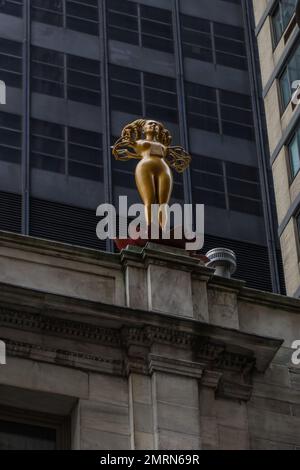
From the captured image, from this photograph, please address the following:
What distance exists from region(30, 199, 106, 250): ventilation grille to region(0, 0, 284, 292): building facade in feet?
0.20

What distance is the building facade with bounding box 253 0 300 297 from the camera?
44438 millimetres

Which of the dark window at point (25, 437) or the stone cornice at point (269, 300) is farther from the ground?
the stone cornice at point (269, 300)

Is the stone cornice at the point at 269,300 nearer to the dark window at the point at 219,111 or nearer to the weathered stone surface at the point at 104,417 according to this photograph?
the weathered stone surface at the point at 104,417

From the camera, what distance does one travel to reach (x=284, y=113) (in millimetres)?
46531

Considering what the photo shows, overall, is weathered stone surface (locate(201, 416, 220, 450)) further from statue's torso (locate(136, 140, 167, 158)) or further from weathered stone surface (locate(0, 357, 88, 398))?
statue's torso (locate(136, 140, 167, 158))

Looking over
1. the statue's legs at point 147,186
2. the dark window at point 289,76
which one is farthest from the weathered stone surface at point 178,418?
the dark window at point 289,76

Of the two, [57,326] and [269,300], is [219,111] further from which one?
[57,326]

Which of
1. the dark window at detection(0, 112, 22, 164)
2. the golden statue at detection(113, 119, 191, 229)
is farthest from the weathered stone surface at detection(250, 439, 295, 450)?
the dark window at detection(0, 112, 22, 164)

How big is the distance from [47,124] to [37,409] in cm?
4776

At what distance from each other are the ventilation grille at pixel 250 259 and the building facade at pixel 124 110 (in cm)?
8

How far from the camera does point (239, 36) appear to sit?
79438 millimetres

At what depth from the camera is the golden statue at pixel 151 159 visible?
28.1 m

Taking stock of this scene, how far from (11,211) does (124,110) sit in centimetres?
930
